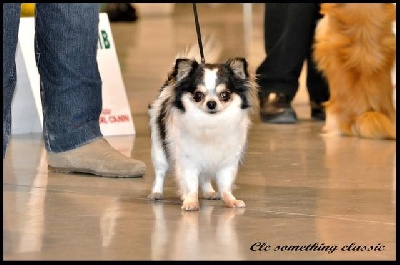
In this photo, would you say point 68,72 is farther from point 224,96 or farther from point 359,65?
point 359,65

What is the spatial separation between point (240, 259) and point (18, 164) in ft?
6.24

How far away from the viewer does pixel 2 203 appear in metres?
3.13

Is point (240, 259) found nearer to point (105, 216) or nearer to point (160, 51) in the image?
point (105, 216)

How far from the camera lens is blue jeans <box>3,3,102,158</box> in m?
3.71

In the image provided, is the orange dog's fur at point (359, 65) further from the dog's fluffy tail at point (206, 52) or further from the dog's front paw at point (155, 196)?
the dog's front paw at point (155, 196)

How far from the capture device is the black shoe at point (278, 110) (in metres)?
5.45

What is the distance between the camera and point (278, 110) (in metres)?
5.48

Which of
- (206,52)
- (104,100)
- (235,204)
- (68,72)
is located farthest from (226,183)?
(104,100)

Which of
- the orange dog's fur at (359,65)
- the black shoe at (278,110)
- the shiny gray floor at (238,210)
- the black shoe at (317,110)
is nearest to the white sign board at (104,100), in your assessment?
the shiny gray floor at (238,210)

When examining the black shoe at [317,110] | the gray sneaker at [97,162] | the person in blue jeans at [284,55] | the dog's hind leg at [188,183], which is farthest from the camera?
the black shoe at [317,110]

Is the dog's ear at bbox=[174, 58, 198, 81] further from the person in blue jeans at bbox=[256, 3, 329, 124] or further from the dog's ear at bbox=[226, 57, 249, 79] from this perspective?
the person in blue jeans at bbox=[256, 3, 329, 124]

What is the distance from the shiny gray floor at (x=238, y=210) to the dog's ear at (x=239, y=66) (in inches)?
16.9

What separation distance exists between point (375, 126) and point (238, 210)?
1.82 meters

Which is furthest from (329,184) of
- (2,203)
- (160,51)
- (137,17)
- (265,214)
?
(137,17)
